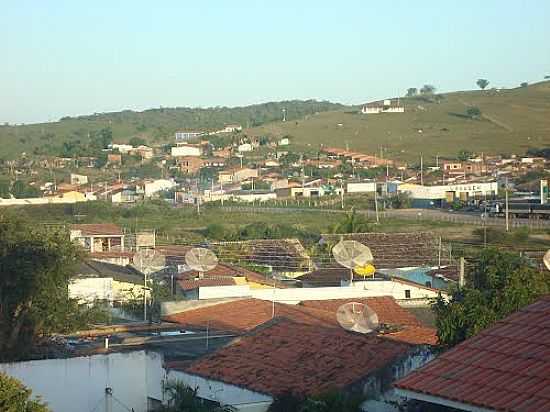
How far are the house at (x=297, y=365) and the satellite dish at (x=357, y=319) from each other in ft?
1.96

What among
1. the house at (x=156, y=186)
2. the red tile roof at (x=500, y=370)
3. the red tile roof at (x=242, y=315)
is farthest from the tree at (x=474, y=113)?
the red tile roof at (x=500, y=370)

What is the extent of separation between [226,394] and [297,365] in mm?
857

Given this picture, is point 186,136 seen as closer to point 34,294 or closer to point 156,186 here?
point 156,186

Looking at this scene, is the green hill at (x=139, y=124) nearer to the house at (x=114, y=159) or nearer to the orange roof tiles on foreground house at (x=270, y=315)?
the house at (x=114, y=159)

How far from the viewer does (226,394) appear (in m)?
13.7

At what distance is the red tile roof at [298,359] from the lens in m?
13.2

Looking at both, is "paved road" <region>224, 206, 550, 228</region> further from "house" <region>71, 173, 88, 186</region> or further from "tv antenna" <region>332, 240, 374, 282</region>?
"tv antenna" <region>332, 240, 374, 282</region>

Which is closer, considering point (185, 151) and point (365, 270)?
point (365, 270)

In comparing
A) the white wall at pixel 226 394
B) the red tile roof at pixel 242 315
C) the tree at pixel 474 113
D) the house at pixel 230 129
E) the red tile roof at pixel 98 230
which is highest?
the tree at pixel 474 113

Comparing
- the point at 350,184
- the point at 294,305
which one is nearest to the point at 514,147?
the point at 350,184

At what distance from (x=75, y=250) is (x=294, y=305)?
18.5 ft

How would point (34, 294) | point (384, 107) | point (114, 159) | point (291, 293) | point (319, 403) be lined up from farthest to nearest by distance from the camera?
point (384, 107) < point (114, 159) < point (291, 293) < point (34, 294) < point (319, 403)

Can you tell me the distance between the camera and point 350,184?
8106cm

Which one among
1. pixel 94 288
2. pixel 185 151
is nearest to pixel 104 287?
pixel 94 288
